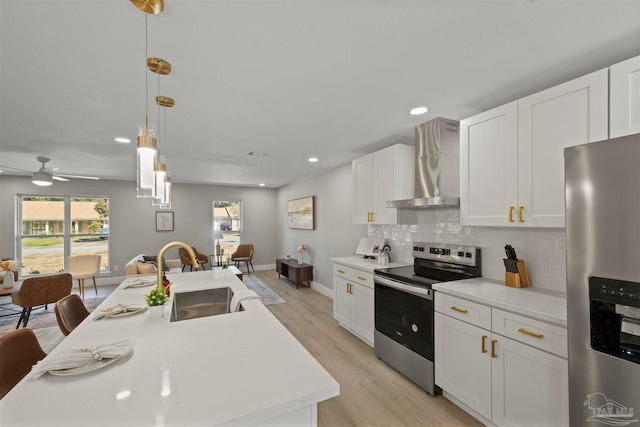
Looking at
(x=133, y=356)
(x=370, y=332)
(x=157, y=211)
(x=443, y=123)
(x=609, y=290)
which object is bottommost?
(x=370, y=332)

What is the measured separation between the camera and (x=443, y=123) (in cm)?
259

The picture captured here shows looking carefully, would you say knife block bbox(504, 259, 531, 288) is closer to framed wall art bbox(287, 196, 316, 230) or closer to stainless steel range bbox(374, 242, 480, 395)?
stainless steel range bbox(374, 242, 480, 395)

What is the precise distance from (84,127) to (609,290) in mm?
4184

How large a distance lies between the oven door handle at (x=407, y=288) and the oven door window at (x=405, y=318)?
3cm

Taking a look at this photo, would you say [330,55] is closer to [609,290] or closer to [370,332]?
[609,290]

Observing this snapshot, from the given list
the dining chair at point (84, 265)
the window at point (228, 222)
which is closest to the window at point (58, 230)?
the dining chair at point (84, 265)

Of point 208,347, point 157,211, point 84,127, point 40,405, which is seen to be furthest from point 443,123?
point 157,211

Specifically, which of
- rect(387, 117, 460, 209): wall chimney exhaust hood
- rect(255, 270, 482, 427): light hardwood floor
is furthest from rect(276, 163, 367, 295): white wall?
rect(387, 117, 460, 209): wall chimney exhaust hood

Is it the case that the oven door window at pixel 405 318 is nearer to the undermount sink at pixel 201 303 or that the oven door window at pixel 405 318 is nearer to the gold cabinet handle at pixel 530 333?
the gold cabinet handle at pixel 530 333

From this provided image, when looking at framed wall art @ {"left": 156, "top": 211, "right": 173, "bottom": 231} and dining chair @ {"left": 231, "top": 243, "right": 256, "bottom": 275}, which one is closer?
framed wall art @ {"left": 156, "top": 211, "right": 173, "bottom": 231}

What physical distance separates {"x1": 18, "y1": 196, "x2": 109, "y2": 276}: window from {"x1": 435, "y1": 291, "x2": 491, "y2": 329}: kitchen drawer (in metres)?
7.33

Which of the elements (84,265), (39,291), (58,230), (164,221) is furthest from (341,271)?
(58,230)

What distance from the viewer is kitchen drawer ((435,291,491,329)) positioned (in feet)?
6.31

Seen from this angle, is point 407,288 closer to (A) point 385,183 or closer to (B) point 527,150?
(A) point 385,183
